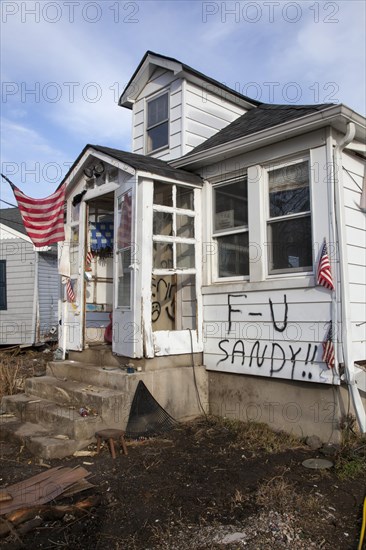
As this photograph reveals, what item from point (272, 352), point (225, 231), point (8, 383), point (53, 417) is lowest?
point (53, 417)

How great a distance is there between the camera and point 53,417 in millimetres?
5859

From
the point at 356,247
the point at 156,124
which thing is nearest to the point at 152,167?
the point at 156,124

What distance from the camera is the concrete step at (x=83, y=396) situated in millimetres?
5750

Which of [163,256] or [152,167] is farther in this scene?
[163,256]

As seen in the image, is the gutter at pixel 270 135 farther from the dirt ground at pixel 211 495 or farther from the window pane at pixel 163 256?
the dirt ground at pixel 211 495

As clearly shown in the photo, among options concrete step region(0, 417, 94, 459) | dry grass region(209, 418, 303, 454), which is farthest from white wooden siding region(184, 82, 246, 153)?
concrete step region(0, 417, 94, 459)

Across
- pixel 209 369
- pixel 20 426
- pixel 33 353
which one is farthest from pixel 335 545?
pixel 33 353

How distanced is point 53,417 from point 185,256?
298 centimetres

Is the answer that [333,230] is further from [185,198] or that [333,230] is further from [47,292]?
[47,292]

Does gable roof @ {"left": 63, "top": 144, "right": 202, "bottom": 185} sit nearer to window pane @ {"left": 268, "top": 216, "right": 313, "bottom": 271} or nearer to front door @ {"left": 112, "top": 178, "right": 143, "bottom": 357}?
front door @ {"left": 112, "top": 178, "right": 143, "bottom": 357}

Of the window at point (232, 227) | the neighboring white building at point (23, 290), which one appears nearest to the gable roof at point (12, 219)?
the neighboring white building at point (23, 290)

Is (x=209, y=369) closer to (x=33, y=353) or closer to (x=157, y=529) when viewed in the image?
(x=157, y=529)

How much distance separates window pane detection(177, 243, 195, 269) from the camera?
22.6 ft

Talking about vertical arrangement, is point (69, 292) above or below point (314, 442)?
above
